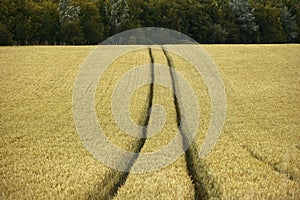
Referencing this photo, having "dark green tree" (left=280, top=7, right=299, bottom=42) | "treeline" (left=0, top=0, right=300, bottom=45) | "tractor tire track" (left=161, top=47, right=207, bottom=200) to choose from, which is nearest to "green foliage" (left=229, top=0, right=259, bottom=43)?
"treeline" (left=0, top=0, right=300, bottom=45)

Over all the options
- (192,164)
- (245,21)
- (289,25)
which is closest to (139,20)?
(245,21)

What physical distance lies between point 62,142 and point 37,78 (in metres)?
11.5

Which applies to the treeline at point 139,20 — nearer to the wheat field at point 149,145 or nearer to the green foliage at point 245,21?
the green foliage at point 245,21

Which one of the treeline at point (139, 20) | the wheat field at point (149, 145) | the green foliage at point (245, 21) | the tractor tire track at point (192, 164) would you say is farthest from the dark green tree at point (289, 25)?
the tractor tire track at point (192, 164)

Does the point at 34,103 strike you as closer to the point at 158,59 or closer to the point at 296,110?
the point at 296,110

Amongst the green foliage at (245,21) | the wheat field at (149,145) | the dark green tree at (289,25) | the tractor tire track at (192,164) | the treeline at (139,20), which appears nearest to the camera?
the wheat field at (149,145)

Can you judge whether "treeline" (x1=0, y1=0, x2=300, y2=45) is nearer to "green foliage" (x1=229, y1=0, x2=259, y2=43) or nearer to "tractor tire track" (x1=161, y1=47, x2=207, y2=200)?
"green foliage" (x1=229, y1=0, x2=259, y2=43)

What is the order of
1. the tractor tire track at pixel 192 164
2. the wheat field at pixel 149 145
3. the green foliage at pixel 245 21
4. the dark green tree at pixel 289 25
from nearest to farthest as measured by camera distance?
the wheat field at pixel 149 145, the tractor tire track at pixel 192 164, the green foliage at pixel 245 21, the dark green tree at pixel 289 25

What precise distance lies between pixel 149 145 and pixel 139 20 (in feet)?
195

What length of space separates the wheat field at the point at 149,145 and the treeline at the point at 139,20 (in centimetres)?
3646

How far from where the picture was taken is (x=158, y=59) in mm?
26688

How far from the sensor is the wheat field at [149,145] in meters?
6.63

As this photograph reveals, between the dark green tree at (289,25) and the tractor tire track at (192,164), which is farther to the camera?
the dark green tree at (289,25)

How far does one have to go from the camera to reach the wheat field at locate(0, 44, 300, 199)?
663 cm
